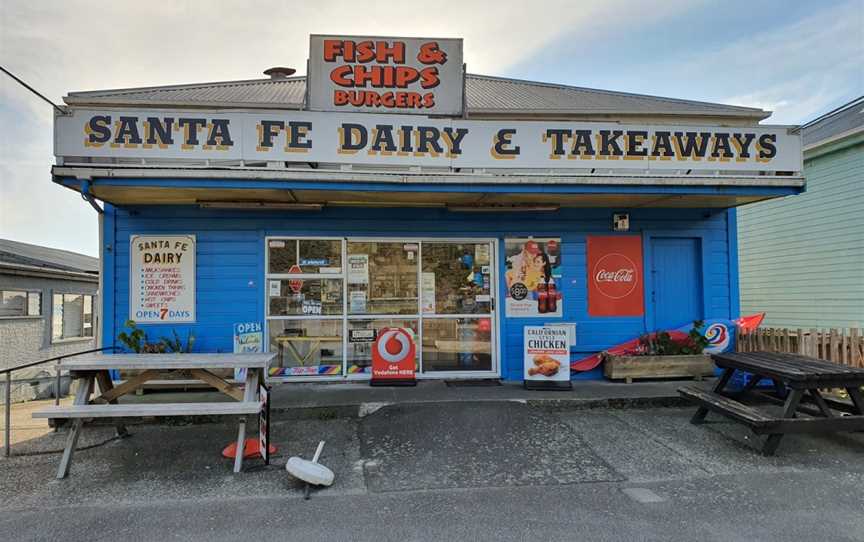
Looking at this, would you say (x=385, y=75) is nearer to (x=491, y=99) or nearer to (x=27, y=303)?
(x=491, y=99)

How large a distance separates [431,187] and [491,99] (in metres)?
3.55

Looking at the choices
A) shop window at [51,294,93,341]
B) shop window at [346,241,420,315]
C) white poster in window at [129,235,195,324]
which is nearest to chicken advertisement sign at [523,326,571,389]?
shop window at [346,241,420,315]

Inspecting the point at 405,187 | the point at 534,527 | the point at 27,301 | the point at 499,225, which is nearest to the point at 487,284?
the point at 499,225

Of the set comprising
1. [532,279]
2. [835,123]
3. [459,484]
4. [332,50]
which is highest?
[835,123]

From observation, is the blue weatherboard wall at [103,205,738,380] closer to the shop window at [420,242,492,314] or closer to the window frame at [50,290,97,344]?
the shop window at [420,242,492,314]

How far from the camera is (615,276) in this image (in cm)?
756

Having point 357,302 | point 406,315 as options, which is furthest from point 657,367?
point 357,302

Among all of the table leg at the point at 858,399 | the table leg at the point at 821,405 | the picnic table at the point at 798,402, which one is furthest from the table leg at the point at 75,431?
the table leg at the point at 858,399

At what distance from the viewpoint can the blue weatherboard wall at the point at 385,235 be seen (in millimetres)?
6918

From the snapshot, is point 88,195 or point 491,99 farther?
point 491,99

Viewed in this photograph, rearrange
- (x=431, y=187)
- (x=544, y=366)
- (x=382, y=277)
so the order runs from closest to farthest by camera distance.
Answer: (x=431, y=187)
(x=544, y=366)
(x=382, y=277)

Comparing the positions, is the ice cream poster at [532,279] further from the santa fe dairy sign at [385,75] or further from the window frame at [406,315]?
the santa fe dairy sign at [385,75]

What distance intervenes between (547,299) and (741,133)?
3473 millimetres

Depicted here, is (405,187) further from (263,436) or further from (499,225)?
(263,436)
